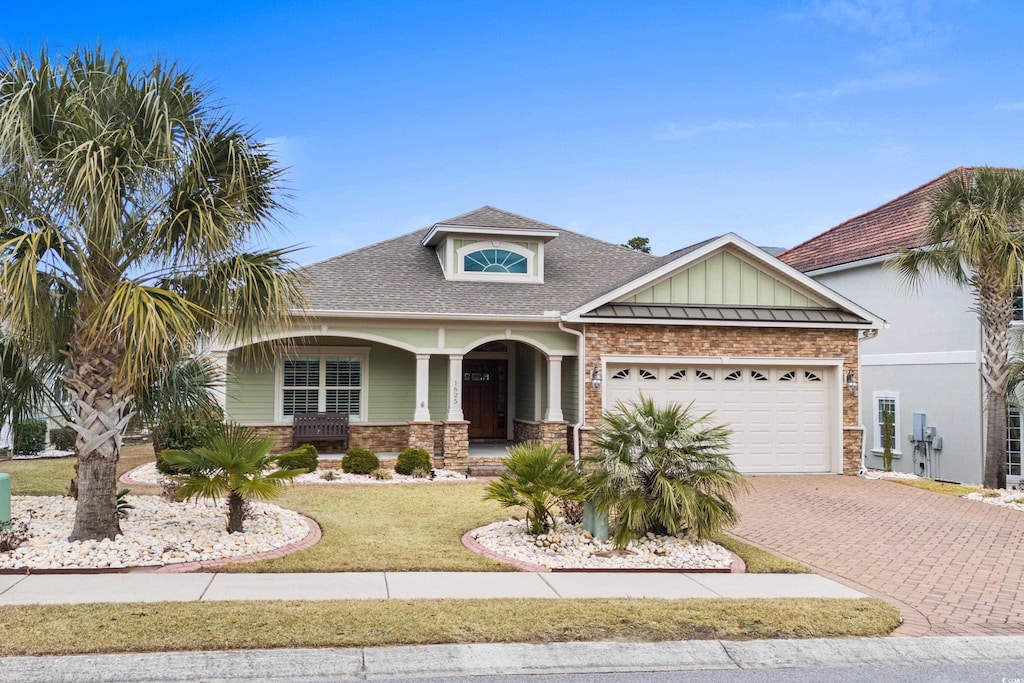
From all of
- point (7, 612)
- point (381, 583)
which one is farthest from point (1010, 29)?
point (7, 612)

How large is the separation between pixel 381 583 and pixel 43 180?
526cm

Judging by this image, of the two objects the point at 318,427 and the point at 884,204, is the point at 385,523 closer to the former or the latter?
the point at 318,427

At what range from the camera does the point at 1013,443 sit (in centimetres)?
1878

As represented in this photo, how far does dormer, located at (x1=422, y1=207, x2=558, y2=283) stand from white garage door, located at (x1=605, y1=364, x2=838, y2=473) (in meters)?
3.60

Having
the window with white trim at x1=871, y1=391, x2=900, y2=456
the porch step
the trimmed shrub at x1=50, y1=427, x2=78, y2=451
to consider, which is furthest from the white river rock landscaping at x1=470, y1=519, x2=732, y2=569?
the trimmed shrub at x1=50, y1=427, x2=78, y2=451

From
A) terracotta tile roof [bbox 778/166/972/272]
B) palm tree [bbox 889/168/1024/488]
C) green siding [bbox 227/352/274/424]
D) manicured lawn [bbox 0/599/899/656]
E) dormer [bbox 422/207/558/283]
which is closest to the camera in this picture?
manicured lawn [bbox 0/599/899/656]

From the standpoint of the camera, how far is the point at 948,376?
769 inches

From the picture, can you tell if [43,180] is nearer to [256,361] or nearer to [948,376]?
[256,361]

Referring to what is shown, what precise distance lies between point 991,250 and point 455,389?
1074 centimetres

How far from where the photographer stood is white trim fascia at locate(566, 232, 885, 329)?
16.8m

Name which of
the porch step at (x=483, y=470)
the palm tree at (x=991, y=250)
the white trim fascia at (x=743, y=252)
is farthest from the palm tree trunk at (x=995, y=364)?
the porch step at (x=483, y=470)

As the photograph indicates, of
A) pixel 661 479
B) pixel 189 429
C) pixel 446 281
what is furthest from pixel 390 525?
pixel 446 281

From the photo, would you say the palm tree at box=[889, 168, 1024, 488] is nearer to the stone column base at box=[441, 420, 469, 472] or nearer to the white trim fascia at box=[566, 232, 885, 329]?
the white trim fascia at box=[566, 232, 885, 329]

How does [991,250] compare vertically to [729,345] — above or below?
above
